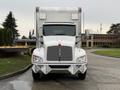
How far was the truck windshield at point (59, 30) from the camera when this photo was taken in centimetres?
1756

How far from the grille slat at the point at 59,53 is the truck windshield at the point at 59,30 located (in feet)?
6.40

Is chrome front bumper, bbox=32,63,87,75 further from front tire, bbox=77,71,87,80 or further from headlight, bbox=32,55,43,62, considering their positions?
front tire, bbox=77,71,87,80

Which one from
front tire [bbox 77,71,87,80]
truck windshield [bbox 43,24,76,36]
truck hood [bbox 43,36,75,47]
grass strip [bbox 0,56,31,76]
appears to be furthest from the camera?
grass strip [bbox 0,56,31,76]

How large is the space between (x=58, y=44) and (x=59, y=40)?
0.68m

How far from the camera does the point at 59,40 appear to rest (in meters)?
16.3

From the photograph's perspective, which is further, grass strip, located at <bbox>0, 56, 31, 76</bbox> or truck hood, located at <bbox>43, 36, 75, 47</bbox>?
grass strip, located at <bbox>0, 56, 31, 76</bbox>

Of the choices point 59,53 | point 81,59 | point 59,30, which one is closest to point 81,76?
point 81,59

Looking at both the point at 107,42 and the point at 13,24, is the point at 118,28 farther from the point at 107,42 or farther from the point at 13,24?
the point at 13,24

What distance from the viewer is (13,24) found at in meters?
111

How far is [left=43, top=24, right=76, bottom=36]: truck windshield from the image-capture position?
1756 centimetres

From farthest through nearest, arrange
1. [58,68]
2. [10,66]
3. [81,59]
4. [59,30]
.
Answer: [10,66], [59,30], [81,59], [58,68]

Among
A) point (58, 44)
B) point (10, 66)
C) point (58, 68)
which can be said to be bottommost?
point (10, 66)

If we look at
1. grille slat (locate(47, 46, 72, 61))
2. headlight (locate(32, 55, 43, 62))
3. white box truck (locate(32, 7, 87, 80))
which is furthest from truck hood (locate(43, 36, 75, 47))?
headlight (locate(32, 55, 43, 62))

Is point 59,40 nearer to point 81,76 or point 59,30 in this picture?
point 59,30
